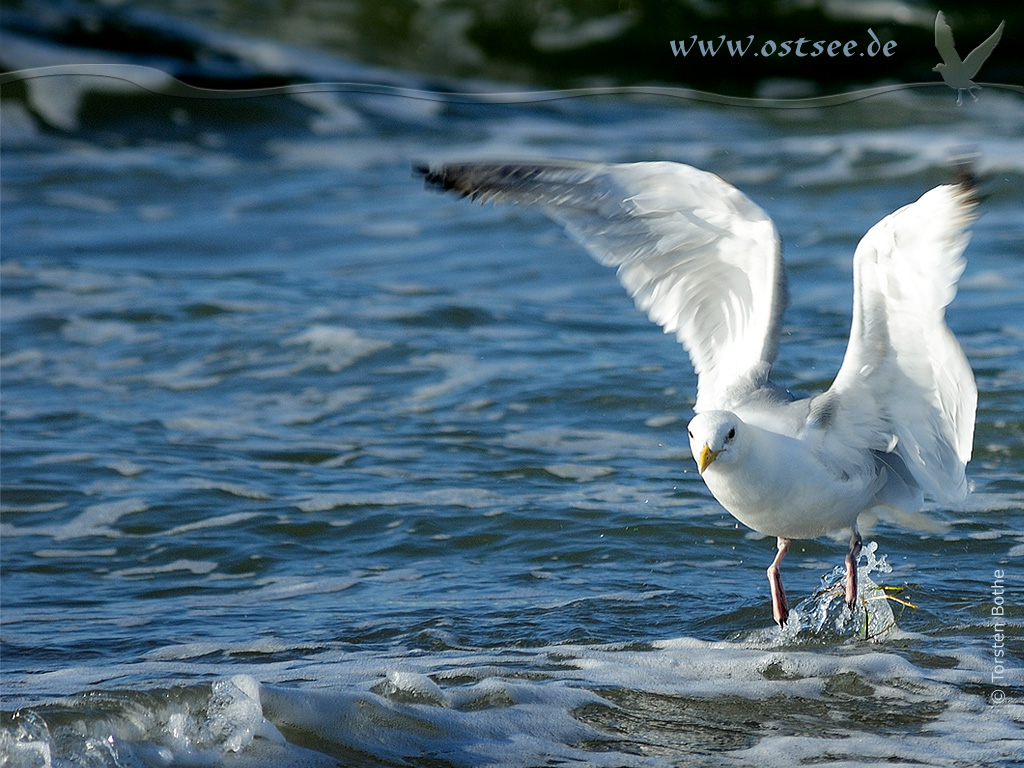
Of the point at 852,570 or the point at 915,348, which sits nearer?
the point at 915,348

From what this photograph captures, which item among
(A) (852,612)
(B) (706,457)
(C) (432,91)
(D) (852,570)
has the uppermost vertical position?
(C) (432,91)

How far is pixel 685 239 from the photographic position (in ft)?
16.2

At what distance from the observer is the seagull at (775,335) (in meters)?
4.14

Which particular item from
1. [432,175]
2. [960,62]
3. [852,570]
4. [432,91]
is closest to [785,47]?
[432,91]

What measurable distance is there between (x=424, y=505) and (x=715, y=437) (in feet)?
6.73

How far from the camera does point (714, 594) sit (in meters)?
5.08

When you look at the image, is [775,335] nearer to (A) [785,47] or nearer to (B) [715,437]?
(B) [715,437]

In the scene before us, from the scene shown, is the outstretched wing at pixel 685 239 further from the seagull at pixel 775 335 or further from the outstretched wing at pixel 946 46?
the outstretched wing at pixel 946 46

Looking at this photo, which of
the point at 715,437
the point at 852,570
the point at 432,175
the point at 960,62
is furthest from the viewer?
the point at 960,62

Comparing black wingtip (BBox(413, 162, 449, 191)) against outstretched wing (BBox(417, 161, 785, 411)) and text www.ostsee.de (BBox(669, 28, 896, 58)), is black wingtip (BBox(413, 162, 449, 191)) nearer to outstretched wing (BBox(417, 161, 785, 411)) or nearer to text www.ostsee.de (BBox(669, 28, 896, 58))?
outstretched wing (BBox(417, 161, 785, 411))

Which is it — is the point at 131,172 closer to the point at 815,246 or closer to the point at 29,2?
the point at 29,2

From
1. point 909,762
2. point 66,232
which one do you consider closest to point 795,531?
point 909,762

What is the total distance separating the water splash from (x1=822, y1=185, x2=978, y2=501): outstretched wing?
1.49 ft

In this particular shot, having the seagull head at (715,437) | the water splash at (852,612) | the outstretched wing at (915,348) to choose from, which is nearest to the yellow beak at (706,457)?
the seagull head at (715,437)
